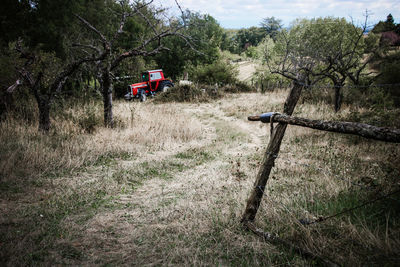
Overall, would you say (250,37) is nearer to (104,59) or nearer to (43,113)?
(104,59)

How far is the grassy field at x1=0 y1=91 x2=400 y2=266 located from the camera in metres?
2.40

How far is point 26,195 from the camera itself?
3918mm

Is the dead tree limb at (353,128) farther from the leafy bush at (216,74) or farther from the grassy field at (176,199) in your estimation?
the leafy bush at (216,74)

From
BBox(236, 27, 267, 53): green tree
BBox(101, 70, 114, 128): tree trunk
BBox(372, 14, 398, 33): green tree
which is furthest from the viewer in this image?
BBox(236, 27, 267, 53): green tree

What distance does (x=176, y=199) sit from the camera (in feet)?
12.9

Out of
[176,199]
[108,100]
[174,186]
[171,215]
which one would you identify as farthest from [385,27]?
[171,215]

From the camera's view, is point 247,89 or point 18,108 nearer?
point 18,108

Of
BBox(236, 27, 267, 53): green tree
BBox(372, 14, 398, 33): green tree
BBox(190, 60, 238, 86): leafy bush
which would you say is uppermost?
BBox(236, 27, 267, 53): green tree

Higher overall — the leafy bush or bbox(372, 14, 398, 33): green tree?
bbox(372, 14, 398, 33): green tree

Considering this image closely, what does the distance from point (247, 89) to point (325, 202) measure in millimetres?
18948

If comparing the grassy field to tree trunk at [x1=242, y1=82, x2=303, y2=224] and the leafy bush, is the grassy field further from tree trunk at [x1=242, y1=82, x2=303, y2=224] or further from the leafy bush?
the leafy bush

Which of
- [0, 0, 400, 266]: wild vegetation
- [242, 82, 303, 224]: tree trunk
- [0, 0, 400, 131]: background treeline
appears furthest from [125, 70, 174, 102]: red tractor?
[242, 82, 303, 224]: tree trunk

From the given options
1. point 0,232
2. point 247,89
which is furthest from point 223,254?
point 247,89

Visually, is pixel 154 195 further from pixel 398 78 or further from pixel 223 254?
pixel 398 78
